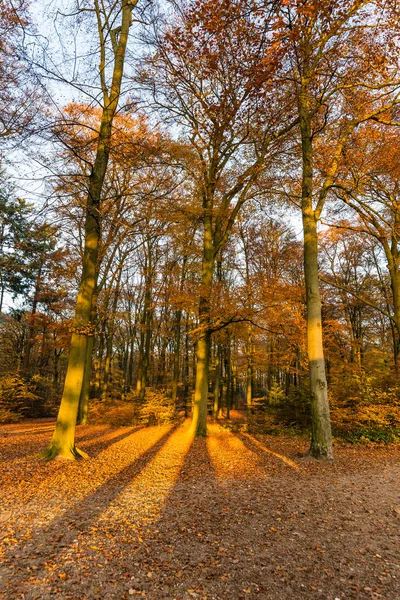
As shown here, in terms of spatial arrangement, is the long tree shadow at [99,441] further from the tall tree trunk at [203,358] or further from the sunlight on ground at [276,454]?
the sunlight on ground at [276,454]

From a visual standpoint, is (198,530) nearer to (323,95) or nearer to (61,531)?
(61,531)

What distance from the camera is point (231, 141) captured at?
12.2 meters

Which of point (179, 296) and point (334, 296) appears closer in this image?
point (179, 296)

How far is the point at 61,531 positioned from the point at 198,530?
5.25 ft

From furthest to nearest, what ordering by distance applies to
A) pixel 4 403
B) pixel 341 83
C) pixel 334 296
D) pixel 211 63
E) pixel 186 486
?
pixel 334 296
pixel 4 403
pixel 341 83
pixel 211 63
pixel 186 486

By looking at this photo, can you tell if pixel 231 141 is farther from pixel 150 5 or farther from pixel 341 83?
pixel 150 5

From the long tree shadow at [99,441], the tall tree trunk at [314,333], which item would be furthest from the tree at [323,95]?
the long tree shadow at [99,441]

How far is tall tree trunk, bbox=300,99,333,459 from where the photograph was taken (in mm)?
7605

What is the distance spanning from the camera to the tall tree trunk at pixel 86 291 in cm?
717

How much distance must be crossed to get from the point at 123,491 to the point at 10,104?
10.9 m

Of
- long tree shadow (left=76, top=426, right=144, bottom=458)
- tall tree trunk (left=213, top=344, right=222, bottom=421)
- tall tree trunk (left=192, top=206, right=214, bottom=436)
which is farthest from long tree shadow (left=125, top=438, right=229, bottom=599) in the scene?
tall tree trunk (left=213, top=344, right=222, bottom=421)

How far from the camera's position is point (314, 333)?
795cm

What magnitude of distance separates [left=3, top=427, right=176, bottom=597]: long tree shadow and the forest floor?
0.7 inches

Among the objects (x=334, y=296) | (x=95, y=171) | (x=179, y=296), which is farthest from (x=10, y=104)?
(x=334, y=296)
